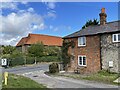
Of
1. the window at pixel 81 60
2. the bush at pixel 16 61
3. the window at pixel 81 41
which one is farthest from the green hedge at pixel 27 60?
the window at pixel 81 41

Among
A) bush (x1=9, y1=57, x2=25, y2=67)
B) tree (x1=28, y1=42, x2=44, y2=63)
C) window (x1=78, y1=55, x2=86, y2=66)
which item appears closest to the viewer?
window (x1=78, y1=55, x2=86, y2=66)

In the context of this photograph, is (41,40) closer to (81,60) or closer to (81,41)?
(81,41)

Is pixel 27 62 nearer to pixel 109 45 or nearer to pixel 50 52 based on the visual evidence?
pixel 50 52

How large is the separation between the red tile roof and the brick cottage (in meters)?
47.2

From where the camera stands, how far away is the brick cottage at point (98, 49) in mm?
27469

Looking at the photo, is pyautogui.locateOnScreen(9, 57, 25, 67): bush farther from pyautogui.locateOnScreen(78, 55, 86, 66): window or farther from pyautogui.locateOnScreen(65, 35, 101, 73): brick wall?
pyautogui.locateOnScreen(78, 55, 86, 66): window

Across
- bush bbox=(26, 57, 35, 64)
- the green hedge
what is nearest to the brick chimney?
the green hedge

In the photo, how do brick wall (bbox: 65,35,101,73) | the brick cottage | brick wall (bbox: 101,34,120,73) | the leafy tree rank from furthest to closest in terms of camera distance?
the leafy tree < brick wall (bbox: 65,35,101,73) < the brick cottage < brick wall (bbox: 101,34,120,73)

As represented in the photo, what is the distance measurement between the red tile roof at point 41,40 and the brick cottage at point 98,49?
Answer: 155ft

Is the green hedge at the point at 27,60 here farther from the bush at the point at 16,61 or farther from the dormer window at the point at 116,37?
the dormer window at the point at 116,37

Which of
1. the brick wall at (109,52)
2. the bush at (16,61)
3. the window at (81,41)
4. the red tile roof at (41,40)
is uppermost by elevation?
the red tile roof at (41,40)

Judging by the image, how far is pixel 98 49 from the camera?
96.5 feet

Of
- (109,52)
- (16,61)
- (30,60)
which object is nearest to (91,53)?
(109,52)

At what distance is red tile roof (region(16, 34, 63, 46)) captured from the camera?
261 ft
